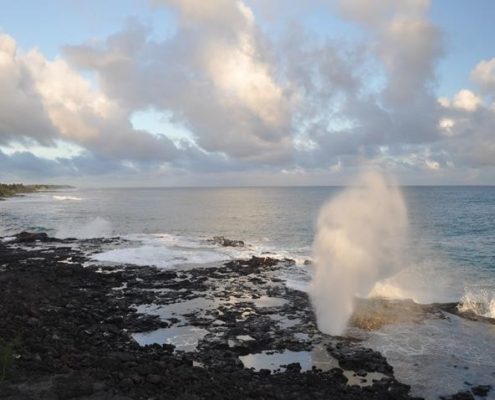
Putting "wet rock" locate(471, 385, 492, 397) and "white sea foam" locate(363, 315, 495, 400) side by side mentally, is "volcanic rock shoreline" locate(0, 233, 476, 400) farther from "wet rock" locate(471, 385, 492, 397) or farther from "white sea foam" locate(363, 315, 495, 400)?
"wet rock" locate(471, 385, 492, 397)

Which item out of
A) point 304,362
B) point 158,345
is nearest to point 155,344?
point 158,345

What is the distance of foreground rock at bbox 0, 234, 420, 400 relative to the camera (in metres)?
12.8

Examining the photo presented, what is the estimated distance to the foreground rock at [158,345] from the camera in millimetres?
12820

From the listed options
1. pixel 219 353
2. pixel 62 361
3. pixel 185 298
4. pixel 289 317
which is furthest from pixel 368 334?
pixel 62 361

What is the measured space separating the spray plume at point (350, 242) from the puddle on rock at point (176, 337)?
6.39 meters

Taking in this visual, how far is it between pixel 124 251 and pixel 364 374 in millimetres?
31464

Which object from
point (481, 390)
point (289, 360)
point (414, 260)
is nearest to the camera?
point (481, 390)

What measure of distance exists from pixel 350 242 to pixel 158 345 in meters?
13.4

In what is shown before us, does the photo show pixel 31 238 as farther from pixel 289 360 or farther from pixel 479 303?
pixel 479 303

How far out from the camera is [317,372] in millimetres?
15375

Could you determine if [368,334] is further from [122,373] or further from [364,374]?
[122,373]

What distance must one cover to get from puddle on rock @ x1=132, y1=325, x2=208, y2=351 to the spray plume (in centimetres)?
639

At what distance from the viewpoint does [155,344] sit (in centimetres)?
1761

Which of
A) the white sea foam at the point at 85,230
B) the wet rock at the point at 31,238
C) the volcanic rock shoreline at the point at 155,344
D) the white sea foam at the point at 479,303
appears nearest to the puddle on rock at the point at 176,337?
the volcanic rock shoreline at the point at 155,344
